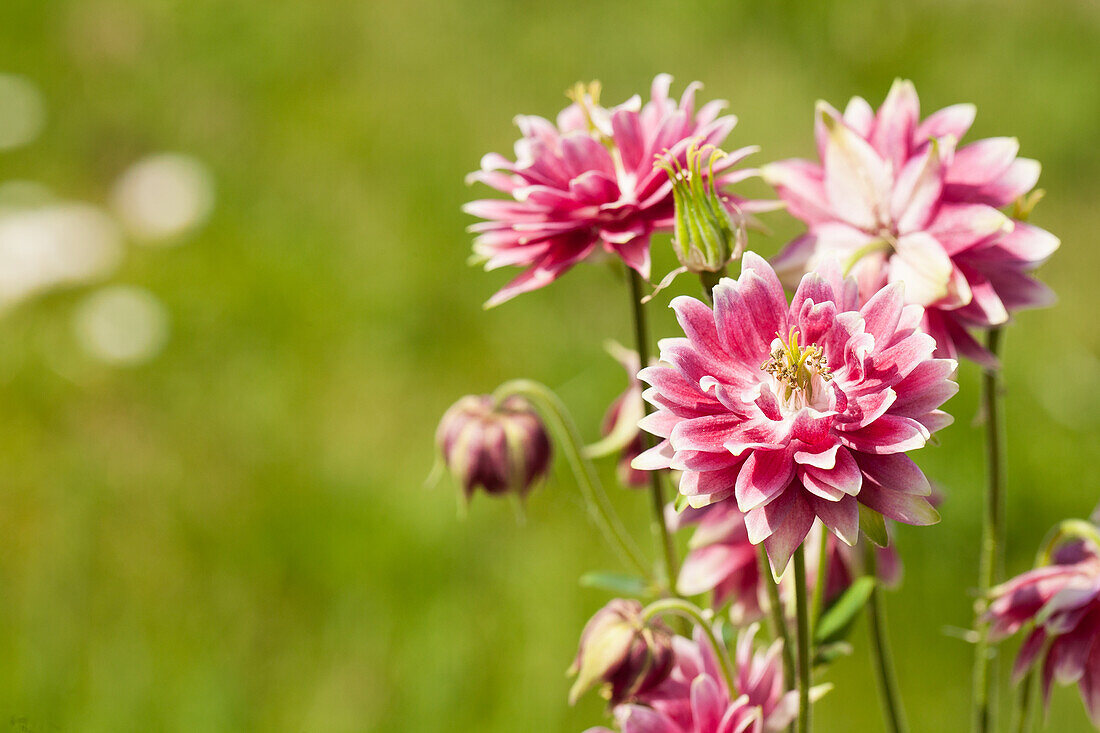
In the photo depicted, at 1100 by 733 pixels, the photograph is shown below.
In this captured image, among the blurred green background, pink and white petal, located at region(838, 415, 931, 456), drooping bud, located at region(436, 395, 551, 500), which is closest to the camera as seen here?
pink and white petal, located at region(838, 415, 931, 456)

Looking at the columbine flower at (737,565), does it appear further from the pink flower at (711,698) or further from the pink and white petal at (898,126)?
the pink and white petal at (898,126)

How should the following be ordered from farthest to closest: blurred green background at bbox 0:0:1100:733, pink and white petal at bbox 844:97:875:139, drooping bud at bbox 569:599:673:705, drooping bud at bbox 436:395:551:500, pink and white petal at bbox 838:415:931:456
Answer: blurred green background at bbox 0:0:1100:733 → drooping bud at bbox 436:395:551:500 → pink and white petal at bbox 844:97:875:139 → drooping bud at bbox 569:599:673:705 → pink and white petal at bbox 838:415:931:456

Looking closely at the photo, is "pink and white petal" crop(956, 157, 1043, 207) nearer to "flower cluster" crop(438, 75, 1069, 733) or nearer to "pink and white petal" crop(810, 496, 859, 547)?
"flower cluster" crop(438, 75, 1069, 733)

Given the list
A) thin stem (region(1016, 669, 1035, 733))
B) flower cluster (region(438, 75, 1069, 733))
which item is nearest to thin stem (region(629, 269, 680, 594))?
flower cluster (region(438, 75, 1069, 733))

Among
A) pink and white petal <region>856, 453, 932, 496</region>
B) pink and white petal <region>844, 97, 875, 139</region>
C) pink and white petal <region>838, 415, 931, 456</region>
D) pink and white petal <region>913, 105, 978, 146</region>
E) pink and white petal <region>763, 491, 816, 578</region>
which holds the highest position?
pink and white petal <region>844, 97, 875, 139</region>

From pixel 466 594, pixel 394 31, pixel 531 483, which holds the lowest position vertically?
pixel 466 594

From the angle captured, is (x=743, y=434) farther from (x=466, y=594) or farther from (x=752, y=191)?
(x=752, y=191)

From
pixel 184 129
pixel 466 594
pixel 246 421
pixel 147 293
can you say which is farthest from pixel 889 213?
pixel 184 129
